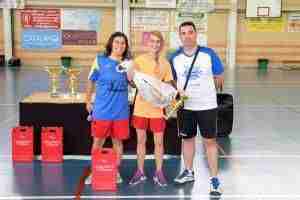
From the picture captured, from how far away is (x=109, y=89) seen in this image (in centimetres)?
488

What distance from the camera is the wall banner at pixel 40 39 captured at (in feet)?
60.7

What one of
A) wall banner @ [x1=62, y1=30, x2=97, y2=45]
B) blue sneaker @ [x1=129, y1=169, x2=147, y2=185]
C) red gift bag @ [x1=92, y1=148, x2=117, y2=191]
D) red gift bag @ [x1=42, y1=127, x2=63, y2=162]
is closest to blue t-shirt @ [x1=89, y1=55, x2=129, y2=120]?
red gift bag @ [x1=92, y1=148, x2=117, y2=191]

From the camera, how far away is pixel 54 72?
648 cm

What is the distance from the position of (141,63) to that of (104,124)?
72cm

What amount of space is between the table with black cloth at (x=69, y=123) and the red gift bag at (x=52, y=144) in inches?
8.3

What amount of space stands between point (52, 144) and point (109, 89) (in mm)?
1307

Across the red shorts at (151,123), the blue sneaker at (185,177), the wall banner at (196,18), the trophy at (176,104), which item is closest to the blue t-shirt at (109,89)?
the red shorts at (151,123)

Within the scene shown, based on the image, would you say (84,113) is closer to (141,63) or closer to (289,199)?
(141,63)

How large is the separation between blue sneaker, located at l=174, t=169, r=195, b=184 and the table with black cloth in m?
0.96

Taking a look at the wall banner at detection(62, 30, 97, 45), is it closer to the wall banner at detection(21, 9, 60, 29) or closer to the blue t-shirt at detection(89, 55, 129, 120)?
the wall banner at detection(21, 9, 60, 29)

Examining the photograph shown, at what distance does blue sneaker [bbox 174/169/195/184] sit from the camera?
511 cm

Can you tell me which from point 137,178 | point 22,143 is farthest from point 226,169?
point 22,143

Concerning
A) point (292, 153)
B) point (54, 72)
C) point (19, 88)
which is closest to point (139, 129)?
point (54, 72)

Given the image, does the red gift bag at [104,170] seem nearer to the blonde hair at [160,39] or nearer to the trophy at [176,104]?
the trophy at [176,104]
